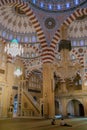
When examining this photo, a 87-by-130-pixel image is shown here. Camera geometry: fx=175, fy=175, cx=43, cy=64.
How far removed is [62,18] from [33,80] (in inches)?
411

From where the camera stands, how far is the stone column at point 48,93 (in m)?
12.2

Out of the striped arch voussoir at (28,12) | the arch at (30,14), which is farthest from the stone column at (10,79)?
the striped arch voussoir at (28,12)

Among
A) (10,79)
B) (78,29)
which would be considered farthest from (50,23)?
(10,79)

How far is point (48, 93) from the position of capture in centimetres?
1241

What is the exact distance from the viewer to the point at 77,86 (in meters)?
Answer: 22.5

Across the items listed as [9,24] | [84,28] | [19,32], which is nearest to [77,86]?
[84,28]

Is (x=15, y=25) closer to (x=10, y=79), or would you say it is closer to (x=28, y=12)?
(x=28, y=12)

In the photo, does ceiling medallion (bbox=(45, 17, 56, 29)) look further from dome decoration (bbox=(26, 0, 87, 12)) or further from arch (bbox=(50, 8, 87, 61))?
dome decoration (bbox=(26, 0, 87, 12))

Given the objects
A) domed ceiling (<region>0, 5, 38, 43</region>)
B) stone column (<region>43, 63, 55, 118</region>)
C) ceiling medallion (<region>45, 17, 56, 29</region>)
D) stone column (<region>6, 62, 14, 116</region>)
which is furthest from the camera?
stone column (<region>6, 62, 14, 116</region>)

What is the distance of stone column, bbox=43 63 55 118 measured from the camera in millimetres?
12164

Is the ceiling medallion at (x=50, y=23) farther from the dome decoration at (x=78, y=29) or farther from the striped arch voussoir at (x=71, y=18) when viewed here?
the dome decoration at (x=78, y=29)

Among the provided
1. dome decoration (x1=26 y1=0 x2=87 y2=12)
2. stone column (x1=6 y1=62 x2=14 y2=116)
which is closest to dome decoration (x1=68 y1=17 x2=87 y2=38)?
dome decoration (x1=26 y1=0 x2=87 y2=12)

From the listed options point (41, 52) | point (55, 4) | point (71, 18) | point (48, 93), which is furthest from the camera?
point (41, 52)

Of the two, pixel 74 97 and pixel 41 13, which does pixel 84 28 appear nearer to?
pixel 41 13
